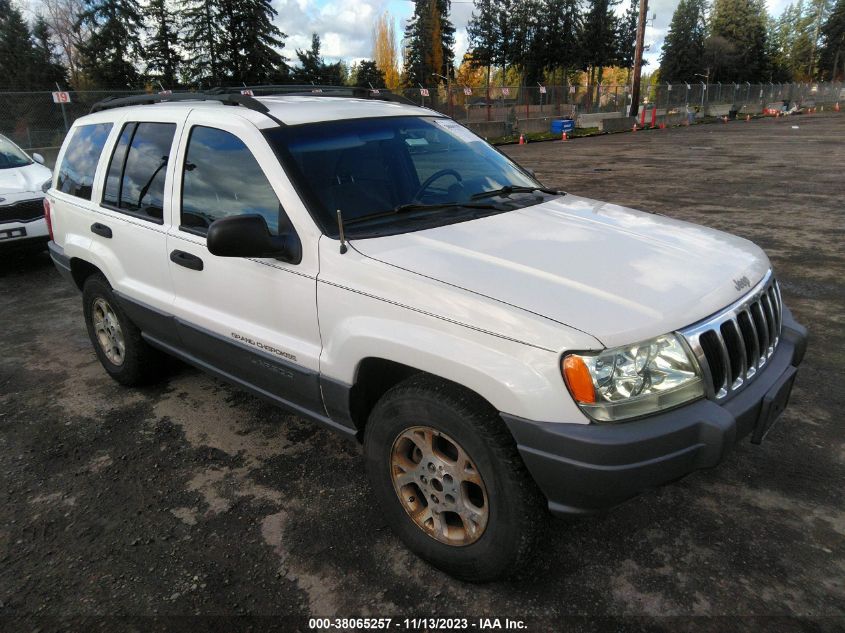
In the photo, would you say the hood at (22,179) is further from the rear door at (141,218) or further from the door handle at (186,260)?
the door handle at (186,260)

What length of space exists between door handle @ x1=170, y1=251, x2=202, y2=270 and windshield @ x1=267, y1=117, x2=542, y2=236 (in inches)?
30.0

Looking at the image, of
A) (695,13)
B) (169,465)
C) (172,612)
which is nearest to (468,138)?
(169,465)

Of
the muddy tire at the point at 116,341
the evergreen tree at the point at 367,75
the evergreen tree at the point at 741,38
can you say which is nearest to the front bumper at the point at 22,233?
the muddy tire at the point at 116,341

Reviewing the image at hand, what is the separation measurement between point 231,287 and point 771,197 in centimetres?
1070

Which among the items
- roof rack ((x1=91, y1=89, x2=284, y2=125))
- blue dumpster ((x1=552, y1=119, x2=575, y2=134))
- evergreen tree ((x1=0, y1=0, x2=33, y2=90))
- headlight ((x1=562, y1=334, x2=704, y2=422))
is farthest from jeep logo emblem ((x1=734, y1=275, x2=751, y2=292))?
evergreen tree ((x1=0, y1=0, x2=33, y2=90))

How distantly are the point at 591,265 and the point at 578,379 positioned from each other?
0.60 meters

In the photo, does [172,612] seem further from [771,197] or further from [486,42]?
[486,42]

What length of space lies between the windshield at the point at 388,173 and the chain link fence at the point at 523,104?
1134mm

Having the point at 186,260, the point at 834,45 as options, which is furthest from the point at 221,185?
the point at 834,45

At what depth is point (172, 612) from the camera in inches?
96.4

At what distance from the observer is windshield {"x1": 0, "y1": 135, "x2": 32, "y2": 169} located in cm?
825

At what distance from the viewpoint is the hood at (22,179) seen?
24.4 ft

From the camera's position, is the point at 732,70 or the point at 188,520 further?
the point at 732,70

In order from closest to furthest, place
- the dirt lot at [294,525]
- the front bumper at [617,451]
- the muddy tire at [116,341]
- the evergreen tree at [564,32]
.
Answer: the front bumper at [617,451], the dirt lot at [294,525], the muddy tire at [116,341], the evergreen tree at [564,32]
